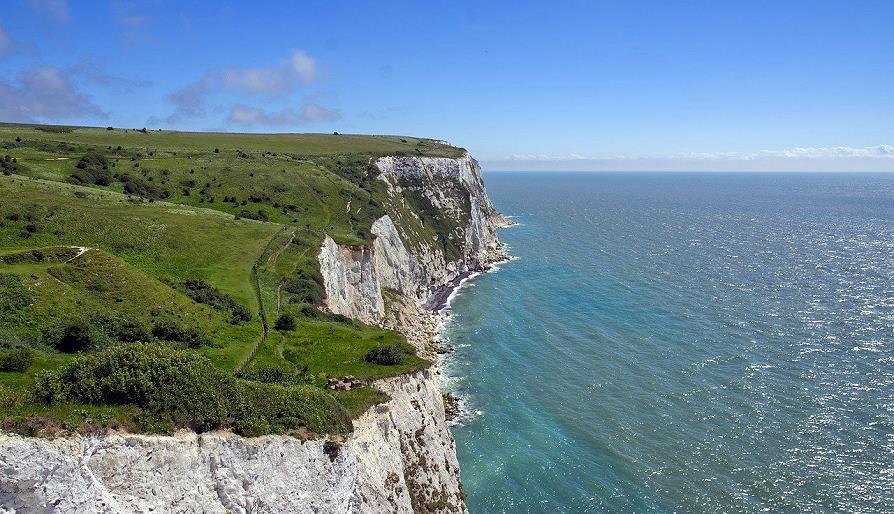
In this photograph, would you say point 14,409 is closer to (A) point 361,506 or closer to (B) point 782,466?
(A) point 361,506

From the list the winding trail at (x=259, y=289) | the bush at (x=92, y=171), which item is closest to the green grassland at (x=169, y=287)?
the winding trail at (x=259, y=289)

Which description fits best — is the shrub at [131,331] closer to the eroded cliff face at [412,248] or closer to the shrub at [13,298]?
the shrub at [13,298]

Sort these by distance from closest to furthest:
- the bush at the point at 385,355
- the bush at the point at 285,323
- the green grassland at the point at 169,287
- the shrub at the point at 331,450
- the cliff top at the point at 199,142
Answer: the green grassland at the point at 169,287 < the shrub at the point at 331,450 < the bush at the point at 385,355 < the bush at the point at 285,323 < the cliff top at the point at 199,142

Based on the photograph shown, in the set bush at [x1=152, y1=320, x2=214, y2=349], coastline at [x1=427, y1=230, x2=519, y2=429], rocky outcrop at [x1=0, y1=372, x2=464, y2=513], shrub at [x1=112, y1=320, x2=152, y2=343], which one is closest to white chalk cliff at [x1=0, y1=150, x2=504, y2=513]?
rocky outcrop at [x1=0, y1=372, x2=464, y2=513]

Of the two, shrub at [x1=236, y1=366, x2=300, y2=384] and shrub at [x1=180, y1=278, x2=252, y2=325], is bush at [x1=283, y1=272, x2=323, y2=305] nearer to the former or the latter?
shrub at [x1=180, y1=278, x2=252, y2=325]

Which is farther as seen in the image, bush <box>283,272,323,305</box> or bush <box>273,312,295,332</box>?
bush <box>283,272,323,305</box>

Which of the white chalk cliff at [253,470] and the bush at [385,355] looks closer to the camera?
the white chalk cliff at [253,470]

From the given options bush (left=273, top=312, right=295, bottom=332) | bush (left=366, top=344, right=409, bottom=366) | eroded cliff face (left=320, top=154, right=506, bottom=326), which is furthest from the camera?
eroded cliff face (left=320, top=154, right=506, bottom=326)
